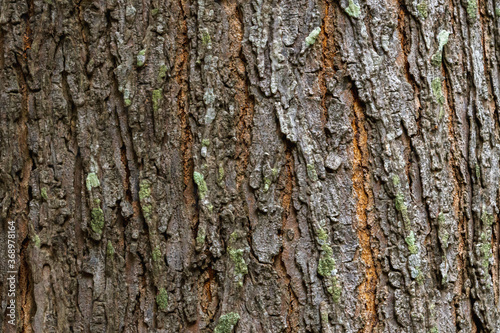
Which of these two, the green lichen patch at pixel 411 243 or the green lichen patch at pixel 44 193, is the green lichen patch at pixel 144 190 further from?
the green lichen patch at pixel 411 243

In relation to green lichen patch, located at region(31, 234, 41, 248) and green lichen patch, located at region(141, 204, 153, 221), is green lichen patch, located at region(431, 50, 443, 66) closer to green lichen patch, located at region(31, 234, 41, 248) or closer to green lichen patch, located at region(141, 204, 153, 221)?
green lichen patch, located at region(141, 204, 153, 221)

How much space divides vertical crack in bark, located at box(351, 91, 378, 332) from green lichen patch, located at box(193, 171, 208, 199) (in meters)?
0.39

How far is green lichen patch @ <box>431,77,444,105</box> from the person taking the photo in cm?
143

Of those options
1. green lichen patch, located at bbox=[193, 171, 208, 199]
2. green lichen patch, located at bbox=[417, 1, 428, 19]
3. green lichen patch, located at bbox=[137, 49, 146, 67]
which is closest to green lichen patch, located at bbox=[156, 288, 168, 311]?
green lichen patch, located at bbox=[193, 171, 208, 199]

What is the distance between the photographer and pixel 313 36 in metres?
1.35

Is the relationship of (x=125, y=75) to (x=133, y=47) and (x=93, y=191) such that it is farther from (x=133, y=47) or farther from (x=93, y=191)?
(x=93, y=191)

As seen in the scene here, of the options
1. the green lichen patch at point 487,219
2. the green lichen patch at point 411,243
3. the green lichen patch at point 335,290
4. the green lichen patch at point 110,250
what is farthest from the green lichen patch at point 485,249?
the green lichen patch at point 110,250

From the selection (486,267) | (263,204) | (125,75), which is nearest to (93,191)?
(125,75)

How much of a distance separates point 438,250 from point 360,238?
237mm

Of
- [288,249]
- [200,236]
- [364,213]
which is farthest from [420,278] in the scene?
[200,236]

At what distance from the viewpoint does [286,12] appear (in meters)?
1.35

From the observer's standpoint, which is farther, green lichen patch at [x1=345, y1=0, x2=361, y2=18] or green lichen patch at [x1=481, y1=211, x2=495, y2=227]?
green lichen patch at [x1=481, y1=211, x2=495, y2=227]

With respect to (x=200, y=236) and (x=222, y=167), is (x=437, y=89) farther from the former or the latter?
(x=200, y=236)

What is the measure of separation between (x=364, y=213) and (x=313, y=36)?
1.58 feet
